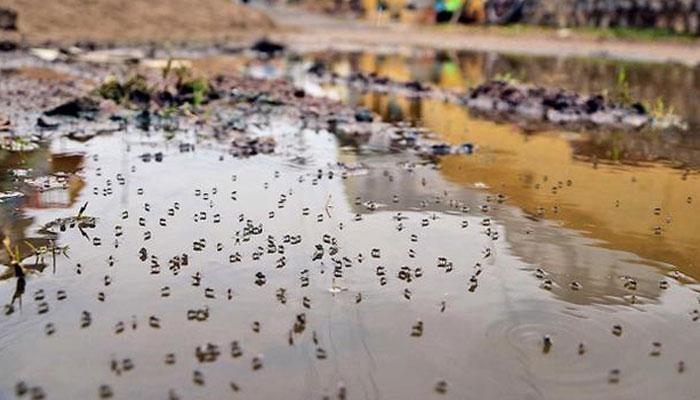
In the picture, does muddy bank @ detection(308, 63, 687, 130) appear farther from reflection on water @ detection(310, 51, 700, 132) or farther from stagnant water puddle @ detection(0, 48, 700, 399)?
stagnant water puddle @ detection(0, 48, 700, 399)

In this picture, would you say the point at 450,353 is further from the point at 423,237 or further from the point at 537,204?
the point at 537,204

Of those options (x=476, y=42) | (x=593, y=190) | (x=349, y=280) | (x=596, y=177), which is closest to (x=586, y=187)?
(x=593, y=190)

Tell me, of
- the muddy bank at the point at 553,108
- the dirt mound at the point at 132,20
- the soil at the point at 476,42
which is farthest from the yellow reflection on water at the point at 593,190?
the dirt mound at the point at 132,20

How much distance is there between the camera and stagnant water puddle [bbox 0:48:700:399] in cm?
647

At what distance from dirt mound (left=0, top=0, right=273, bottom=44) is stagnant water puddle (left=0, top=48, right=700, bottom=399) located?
29524mm

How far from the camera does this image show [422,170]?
45.1 feet

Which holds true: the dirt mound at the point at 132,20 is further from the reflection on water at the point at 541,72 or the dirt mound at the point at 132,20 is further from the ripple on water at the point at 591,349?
the ripple on water at the point at 591,349

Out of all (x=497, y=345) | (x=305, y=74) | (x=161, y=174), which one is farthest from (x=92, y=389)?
(x=305, y=74)

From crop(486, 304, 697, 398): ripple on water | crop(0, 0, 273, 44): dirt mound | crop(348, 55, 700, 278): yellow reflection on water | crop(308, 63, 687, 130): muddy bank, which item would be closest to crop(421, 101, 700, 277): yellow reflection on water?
crop(348, 55, 700, 278): yellow reflection on water

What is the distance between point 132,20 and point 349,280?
42.4m

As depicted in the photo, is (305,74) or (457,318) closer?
(457,318)

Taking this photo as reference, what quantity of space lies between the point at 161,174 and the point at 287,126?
210 inches

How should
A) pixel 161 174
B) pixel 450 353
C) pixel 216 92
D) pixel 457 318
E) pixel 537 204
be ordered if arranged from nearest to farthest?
pixel 450 353 < pixel 457 318 < pixel 537 204 < pixel 161 174 < pixel 216 92

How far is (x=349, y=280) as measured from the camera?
8438mm
